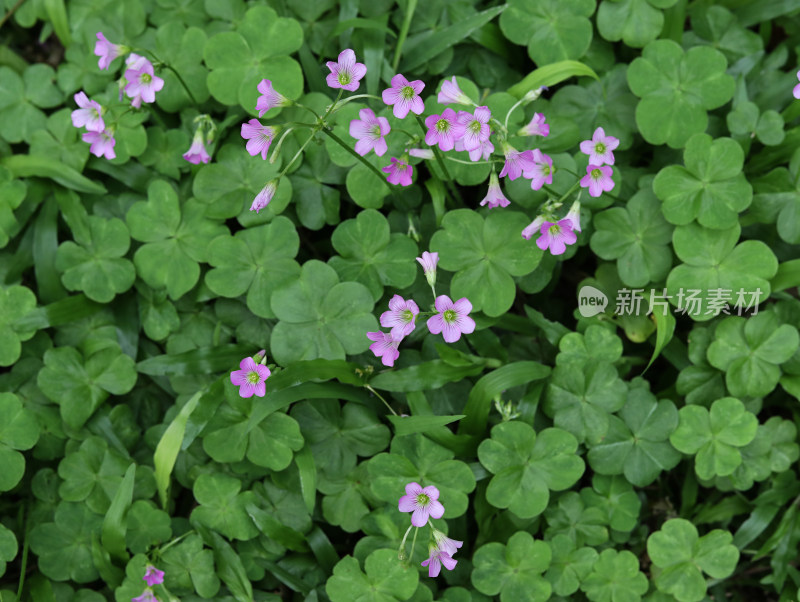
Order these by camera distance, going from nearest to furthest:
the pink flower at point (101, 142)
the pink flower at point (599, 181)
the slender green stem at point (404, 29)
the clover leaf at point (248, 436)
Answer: the pink flower at point (599, 181) < the clover leaf at point (248, 436) < the pink flower at point (101, 142) < the slender green stem at point (404, 29)

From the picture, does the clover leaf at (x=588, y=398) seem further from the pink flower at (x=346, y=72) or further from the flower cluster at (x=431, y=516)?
the pink flower at (x=346, y=72)

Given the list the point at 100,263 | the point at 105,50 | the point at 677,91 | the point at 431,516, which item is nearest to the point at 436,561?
the point at 431,516

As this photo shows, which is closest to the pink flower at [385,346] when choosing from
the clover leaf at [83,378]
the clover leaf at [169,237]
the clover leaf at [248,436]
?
the clover leaf at [248,436]

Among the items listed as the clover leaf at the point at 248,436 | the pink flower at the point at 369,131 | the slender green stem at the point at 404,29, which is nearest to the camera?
the pink flower at the point at 369,131

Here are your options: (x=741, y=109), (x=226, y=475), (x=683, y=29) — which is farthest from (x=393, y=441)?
(x=683, y=29)

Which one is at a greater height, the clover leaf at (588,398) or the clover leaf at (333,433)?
the clover leaf at (588,398)
